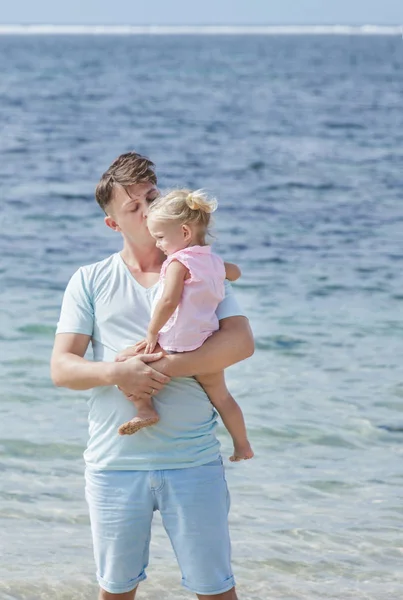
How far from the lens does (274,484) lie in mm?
6176

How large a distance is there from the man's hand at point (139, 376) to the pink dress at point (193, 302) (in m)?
0.10

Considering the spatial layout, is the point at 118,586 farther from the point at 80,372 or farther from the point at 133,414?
the point at 80,372

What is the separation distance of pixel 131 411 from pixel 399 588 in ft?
6.51

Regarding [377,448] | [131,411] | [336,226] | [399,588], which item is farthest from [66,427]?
[336,226]

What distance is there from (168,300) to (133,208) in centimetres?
36

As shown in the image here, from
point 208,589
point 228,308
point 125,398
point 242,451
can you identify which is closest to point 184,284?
point 228,308

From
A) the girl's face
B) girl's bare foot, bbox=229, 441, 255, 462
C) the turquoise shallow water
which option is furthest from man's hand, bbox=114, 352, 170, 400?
the turquoise shallow water

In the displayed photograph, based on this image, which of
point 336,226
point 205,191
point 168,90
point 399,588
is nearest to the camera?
point 205,191

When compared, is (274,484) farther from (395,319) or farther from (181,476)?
(395,319)

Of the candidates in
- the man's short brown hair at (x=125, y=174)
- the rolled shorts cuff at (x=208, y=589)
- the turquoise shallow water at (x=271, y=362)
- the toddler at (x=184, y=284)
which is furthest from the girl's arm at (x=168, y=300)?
the turquoise shallow water at (x=271, y=362)

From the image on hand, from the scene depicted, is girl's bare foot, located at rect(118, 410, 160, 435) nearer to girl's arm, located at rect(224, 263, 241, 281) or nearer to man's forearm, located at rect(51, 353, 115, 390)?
man's forearm, located at rect(51, 353, 115, 390)

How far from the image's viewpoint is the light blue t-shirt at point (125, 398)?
351cm

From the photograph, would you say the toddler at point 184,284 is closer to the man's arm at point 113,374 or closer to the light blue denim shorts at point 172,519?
the man's arm at point 113,374

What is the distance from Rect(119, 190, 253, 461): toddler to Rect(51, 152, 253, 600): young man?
0.05m
